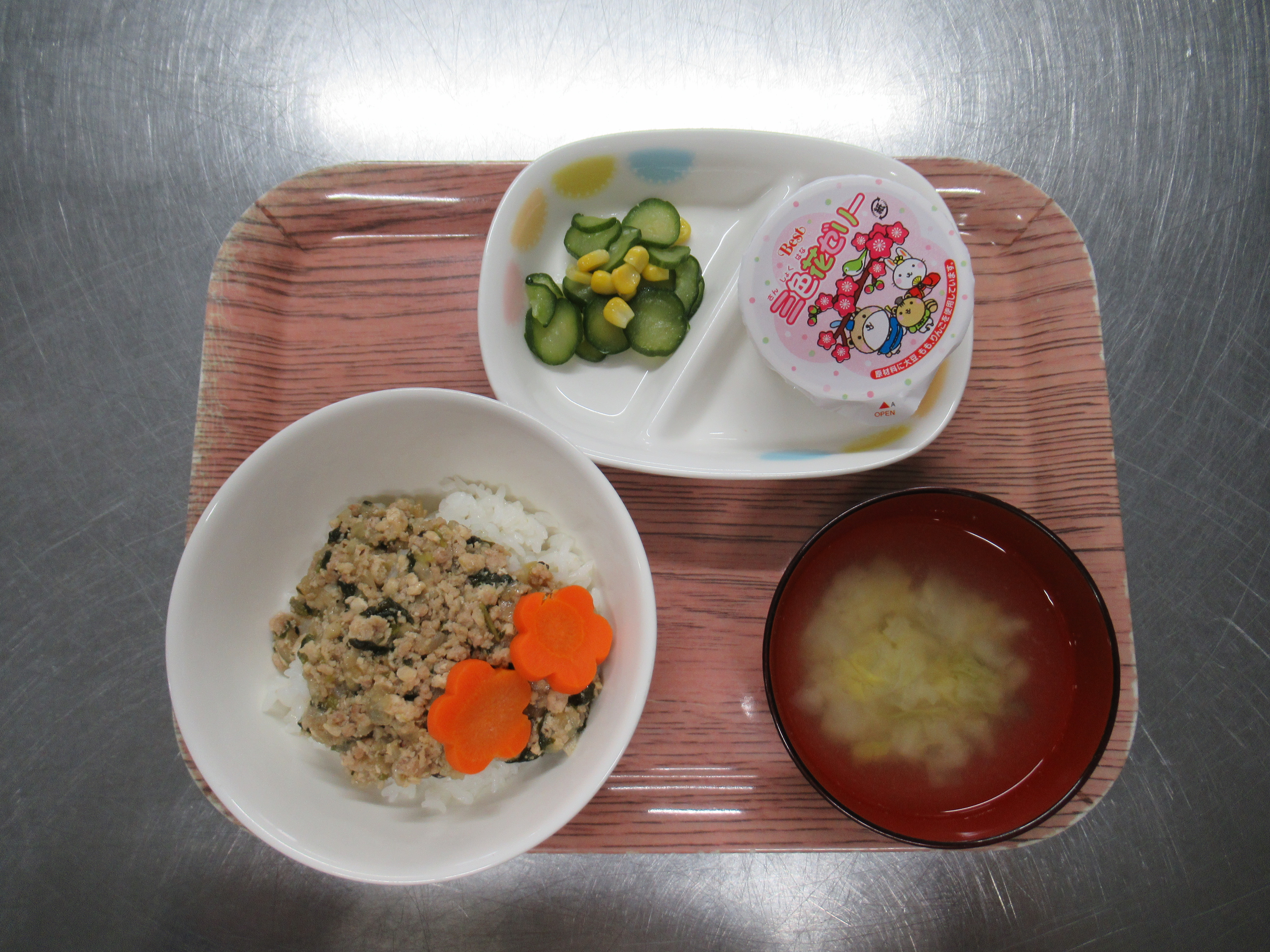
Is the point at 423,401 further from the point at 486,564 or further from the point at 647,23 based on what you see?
the point at 647,23

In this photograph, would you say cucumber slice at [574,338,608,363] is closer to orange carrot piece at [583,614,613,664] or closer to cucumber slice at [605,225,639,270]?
cucumber slice at [605,225,639,270]

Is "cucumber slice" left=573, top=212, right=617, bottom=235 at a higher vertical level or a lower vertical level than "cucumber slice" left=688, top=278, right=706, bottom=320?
higher

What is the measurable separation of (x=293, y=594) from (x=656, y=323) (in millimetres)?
1032

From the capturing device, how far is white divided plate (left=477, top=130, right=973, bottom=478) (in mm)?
1690

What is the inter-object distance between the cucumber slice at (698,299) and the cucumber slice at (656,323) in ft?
0.15

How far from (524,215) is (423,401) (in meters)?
0.62

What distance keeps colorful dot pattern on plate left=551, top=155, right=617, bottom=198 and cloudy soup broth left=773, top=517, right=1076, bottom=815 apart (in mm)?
1056

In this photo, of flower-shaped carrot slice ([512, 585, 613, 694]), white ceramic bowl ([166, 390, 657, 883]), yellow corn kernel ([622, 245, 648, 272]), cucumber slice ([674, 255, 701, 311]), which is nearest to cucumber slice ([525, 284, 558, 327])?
yellow corn kernel ([622, 245, 648, 272])

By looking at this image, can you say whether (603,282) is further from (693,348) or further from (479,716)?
(479,716)

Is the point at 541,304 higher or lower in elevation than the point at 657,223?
lower

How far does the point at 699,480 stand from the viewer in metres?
1.76

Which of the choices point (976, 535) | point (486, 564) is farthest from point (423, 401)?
point (976, 535)

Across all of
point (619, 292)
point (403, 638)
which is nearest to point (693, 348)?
point (619, 292)

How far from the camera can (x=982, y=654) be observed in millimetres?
1620
